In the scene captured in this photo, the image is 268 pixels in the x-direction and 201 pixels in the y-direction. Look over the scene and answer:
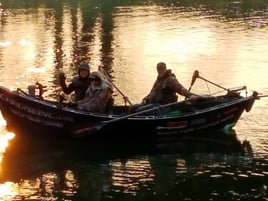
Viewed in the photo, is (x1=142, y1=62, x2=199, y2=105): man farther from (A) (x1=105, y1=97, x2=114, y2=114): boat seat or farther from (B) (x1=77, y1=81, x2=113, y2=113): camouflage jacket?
(B) (x1=77, y1=81, x2=113, y2=113): camouflage jacket

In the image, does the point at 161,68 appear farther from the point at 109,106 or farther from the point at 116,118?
the point at 116,118

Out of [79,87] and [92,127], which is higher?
[79,87]

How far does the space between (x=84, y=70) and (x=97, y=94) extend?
1.00 m

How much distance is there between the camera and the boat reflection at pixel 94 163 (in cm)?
1605

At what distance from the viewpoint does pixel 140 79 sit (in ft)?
98.6

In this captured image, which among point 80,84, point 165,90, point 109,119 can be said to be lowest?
point 109,119

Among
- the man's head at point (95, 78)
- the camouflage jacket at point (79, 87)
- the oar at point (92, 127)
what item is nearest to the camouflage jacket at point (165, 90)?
the oar at point (92, 127)

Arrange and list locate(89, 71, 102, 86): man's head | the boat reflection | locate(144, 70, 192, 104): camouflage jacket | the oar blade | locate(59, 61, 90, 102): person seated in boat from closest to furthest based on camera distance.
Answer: the boat reflection < the oar blade < locate(89, 71, 102, 86): man's head < locate(144, 70, 192, 104): camouflage jacket < locate(59, 61, 90, 102): person seated in boat

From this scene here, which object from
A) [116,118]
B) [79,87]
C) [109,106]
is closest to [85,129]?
[116,118]

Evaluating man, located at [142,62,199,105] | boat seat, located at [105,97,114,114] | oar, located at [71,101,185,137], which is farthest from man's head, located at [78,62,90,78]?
man, located at [142,62,199,105]

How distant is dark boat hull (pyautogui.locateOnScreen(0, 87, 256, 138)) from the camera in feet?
62.8

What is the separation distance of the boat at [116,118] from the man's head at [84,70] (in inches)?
46.4

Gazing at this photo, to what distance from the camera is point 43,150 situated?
19.3 meters

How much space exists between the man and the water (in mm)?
1433
